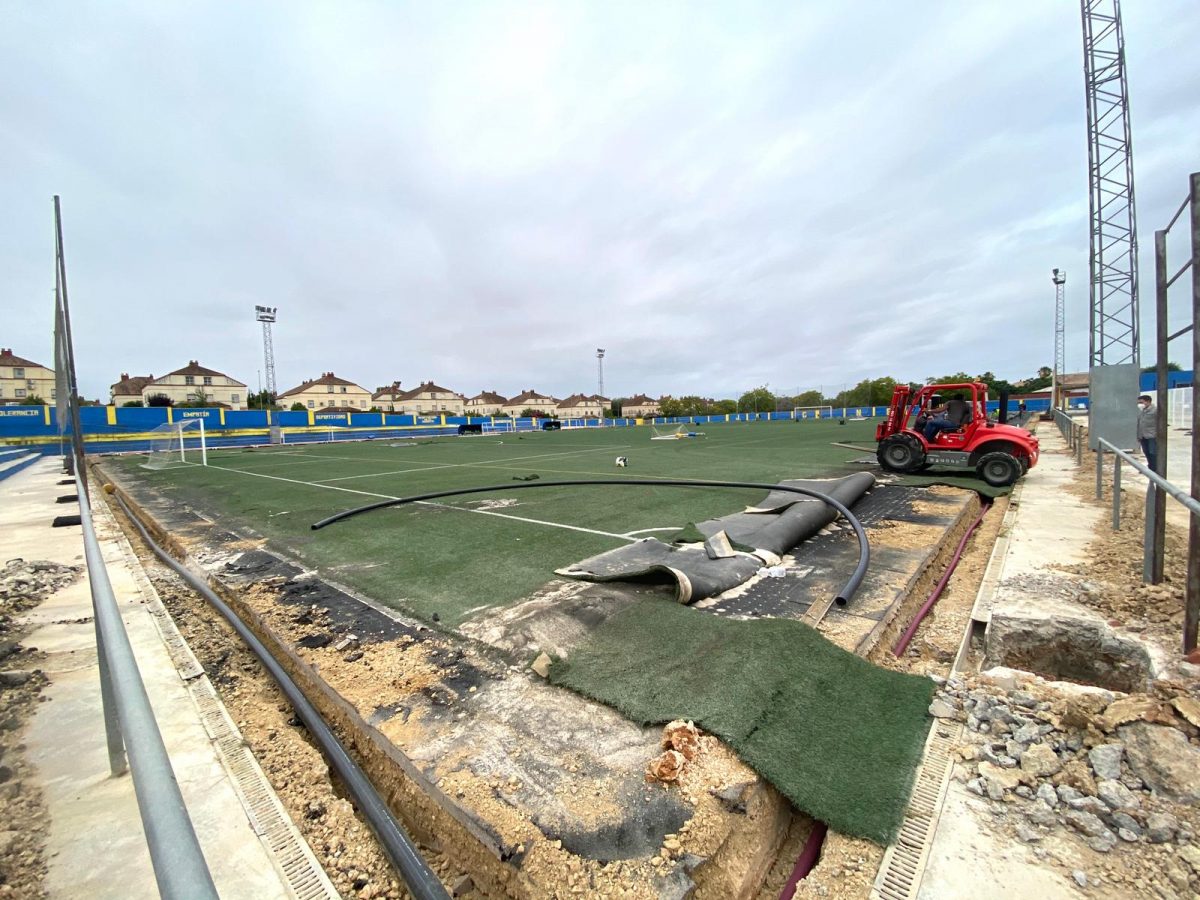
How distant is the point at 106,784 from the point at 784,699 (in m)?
3.23

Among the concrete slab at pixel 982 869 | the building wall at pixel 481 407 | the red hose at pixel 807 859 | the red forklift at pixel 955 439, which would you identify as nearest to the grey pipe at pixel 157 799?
the red hose at pixel 807 859

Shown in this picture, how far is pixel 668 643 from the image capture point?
3416mm

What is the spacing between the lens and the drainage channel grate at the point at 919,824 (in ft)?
5.96

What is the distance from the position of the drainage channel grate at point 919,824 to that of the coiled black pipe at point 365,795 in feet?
5.24

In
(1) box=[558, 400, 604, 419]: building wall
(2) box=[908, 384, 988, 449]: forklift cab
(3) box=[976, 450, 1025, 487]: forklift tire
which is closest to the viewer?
(3) box=[976, 450, 1025, 487]: forklift tire

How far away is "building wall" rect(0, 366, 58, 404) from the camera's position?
70875 millimetres

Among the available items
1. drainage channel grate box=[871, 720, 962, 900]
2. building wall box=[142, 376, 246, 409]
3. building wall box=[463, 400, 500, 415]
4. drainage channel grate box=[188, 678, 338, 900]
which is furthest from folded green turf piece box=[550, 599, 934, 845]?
building wall box=[463, 400, 500, 415]

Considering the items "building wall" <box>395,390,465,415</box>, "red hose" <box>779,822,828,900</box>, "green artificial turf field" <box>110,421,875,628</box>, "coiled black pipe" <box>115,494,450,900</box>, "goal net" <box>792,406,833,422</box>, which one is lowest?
"red hose" <box>779,822,828,900</box>

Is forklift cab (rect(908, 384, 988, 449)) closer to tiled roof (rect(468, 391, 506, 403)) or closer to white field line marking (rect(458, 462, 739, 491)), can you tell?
white field line marking (rect(458, 462, 739, 491))

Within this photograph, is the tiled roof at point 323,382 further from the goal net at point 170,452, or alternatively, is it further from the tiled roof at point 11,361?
the goal net at point 170,452

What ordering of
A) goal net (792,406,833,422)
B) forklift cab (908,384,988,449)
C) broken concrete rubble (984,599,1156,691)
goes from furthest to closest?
goal net (792,406,833,422)
forklift cab (908,384,988,449)
broken concrete rubble (984,599,1156,691)

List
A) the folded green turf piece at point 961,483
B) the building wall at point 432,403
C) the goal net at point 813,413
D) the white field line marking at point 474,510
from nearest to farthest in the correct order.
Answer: the white field line marking at point 474,510 < the folded green turf piece at point 961,483 < the goal net at point 813,413 < the building wall at point 432,403

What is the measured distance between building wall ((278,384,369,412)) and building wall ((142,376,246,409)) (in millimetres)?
10371

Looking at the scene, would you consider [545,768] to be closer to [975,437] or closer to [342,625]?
[342,625]
